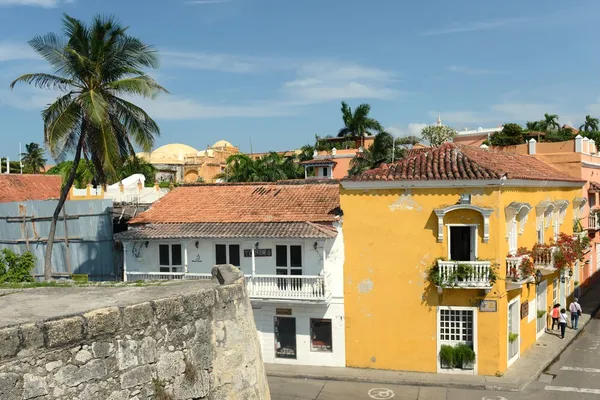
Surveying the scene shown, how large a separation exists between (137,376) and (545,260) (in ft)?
59.2

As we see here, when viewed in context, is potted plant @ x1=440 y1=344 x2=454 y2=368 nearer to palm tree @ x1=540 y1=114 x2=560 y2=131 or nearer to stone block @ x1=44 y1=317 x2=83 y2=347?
stone block @ x1=44 y1=317 x2=83 y2=347

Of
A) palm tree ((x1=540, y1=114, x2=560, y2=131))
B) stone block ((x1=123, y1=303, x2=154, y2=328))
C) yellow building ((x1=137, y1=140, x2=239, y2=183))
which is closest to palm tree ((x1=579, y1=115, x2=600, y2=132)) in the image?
palm tree ((x1=540, y1=114, x2=560, y2=131))

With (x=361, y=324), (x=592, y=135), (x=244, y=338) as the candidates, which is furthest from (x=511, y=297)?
(x=592, y=135)

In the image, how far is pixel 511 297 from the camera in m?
18.3

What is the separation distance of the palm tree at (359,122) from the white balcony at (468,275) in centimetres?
3298

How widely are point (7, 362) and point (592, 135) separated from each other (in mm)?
61369

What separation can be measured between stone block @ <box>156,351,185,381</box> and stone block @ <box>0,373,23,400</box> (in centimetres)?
149

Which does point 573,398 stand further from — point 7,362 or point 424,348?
point 7,362

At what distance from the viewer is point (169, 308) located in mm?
6512

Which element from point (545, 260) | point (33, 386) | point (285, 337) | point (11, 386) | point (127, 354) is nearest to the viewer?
point (11, 386)

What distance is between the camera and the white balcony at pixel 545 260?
20.1 m

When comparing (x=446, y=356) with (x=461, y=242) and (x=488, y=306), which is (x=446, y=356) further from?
(x=461, y=242)

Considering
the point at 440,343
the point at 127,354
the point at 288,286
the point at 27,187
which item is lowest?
the point at 440,343

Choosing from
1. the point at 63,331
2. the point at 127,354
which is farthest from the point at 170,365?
the point at 63,331
